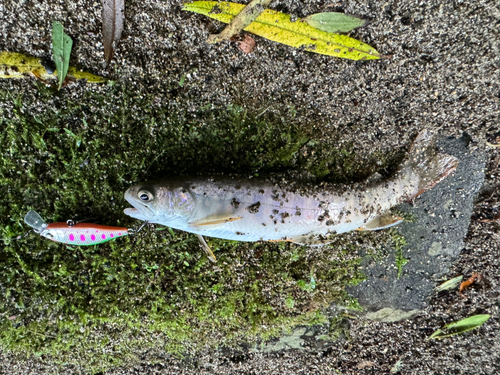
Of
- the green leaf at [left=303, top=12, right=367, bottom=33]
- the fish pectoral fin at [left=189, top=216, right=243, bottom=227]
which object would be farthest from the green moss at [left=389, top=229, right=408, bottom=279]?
the green leaf at [left=303, top=12, right=367, bottom=33]

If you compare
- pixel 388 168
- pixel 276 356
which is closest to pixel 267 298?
pixel 276 356

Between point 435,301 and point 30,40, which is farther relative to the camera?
point 435,301

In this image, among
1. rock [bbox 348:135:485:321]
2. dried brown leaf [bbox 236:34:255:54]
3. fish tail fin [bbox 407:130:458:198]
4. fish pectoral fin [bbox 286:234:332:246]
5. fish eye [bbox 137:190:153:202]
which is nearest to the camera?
fish eye [bbox 137:190:153:202]

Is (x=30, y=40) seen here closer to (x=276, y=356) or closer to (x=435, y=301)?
(x=276, y=356)

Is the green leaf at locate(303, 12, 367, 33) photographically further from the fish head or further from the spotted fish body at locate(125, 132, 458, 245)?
the fish head

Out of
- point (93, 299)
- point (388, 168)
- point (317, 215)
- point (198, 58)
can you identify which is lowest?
point (93, 299)

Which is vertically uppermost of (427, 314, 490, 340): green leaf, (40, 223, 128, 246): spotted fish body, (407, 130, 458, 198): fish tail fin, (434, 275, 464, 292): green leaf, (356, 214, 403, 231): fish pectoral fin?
(407, 130, 458, 198): fish tail fin

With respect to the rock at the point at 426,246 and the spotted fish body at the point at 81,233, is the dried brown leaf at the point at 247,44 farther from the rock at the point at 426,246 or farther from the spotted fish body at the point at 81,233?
the rock at the point at 426,246
